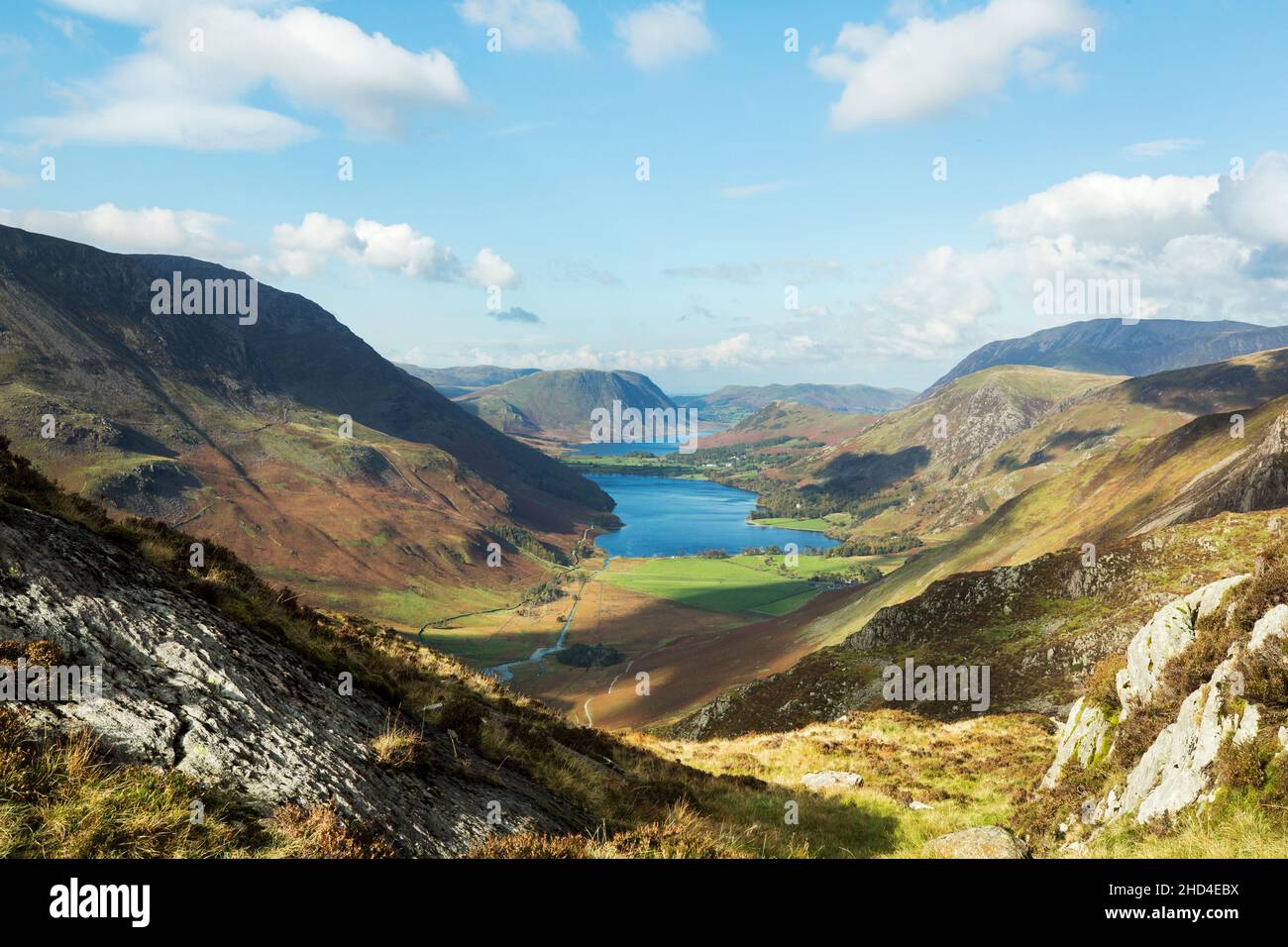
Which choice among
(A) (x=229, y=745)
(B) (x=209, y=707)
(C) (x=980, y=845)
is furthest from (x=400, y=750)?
(C) (x=980, y=845)

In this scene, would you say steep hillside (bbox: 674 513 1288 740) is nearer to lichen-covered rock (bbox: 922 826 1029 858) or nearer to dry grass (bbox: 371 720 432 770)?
lichen-covered rock (bbox: 922 826 1029 858)

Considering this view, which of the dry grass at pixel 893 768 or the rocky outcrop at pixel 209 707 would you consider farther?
the dry grass at pixel 893 768

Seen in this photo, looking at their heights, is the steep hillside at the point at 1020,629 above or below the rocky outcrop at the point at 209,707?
below

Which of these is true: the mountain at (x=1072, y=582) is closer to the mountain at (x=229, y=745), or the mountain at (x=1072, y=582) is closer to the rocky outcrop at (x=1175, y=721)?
the rocky outcrop at (x=1175, y=721)

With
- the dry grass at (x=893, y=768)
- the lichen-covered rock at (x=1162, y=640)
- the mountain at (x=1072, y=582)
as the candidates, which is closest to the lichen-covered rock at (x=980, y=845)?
the dry grass at (x=893, y=768)

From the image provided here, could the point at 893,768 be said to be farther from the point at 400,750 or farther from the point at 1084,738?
the point at 400,750

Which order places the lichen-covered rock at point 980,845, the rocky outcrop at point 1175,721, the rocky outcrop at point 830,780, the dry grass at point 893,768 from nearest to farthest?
the rocky outcrop at point 1175,721 < the lichen-covered rock at point 980,845 < the dry grass at point 893,768 < the rocky outcrop at point 830,780
